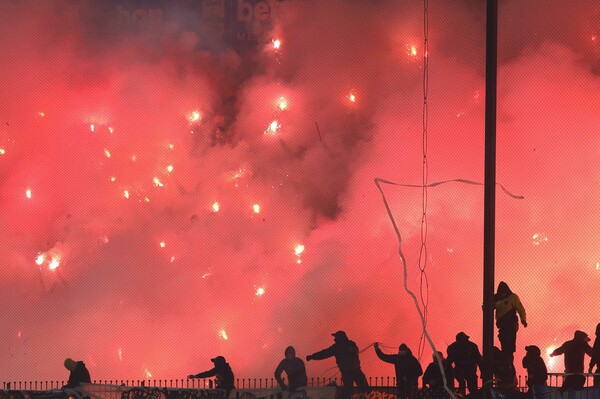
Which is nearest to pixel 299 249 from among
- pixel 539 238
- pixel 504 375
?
pixel 539 238

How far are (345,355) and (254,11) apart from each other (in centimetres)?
1261

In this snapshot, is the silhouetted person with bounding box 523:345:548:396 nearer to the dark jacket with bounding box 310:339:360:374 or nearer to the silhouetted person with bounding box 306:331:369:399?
the silhouetted person with bounding box 306:331:369:399

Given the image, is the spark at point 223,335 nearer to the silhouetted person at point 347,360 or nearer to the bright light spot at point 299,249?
the bright light spot at point 299,249

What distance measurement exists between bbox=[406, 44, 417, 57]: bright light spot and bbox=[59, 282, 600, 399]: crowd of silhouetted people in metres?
10.1

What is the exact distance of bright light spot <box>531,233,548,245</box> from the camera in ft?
90.6

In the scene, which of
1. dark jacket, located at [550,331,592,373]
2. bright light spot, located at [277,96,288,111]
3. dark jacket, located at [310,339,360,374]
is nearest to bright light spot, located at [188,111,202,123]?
bright light spot, located at [277,96,288,111]

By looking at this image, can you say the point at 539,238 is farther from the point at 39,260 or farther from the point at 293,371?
the point at 39,260

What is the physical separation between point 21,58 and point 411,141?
356 inches

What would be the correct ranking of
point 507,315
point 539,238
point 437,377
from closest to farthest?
point 437,377, point 507,315, point 539,238

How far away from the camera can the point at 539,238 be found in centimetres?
2767

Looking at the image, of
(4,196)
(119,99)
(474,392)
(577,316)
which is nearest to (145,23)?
(119,99)

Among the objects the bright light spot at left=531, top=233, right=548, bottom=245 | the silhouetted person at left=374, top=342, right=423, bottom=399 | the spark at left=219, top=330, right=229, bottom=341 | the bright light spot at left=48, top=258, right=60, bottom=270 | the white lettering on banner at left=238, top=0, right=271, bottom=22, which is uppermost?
the white lettering on banner at left=238, top=0, right=271, bottom=22

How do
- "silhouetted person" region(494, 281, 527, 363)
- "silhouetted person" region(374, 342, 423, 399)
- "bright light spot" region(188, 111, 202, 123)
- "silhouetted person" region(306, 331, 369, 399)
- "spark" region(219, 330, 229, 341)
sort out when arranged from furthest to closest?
"bright light spot" region(188, 111, 202, 123), "spark" region(219, 330, 229, 341), "silhouetted person" region(494, 281, 527, 363), "silhouetted person" region(306, 331, 369, 399), "silhouetted person" region(374, 342, 423, 399)

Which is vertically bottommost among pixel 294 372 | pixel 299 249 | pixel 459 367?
pixel 459 367
